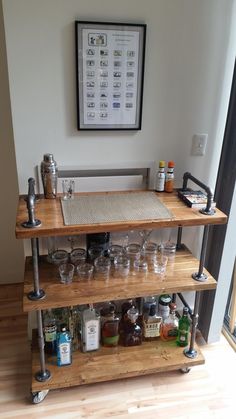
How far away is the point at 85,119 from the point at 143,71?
32 centimetres

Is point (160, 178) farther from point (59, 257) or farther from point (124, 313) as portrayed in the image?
point (124, 313)

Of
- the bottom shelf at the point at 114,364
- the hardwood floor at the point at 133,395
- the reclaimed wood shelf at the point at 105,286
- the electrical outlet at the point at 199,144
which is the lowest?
the hardwood floor at the point at 133,395

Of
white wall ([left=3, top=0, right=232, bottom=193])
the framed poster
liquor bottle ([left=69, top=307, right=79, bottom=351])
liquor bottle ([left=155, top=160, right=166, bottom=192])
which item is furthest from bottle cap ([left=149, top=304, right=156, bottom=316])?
the framed poster

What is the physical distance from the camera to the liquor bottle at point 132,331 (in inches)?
68.8

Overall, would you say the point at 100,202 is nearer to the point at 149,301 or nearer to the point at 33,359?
the point at 149,301

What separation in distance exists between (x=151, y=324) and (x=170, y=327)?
11 cm

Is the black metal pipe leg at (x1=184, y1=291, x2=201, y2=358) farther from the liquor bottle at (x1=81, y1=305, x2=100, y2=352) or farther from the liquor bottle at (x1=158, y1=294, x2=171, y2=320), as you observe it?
the liquor bottle at (x1=81, y1=305, x2=100, y2=352)

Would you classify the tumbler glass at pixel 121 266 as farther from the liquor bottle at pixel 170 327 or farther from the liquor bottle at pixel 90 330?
the liquor bottle at pixel 170 327

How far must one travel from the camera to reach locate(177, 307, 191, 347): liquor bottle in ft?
5.66

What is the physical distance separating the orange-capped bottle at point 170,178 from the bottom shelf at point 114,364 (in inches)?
31.1

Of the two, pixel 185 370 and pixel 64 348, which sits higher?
pixel 64 348

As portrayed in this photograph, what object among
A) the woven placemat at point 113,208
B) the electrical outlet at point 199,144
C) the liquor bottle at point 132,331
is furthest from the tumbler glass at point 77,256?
the electrical outlet at point 199,144

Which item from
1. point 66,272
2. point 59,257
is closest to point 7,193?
point 59,257

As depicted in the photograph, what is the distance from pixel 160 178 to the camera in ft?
5.41
